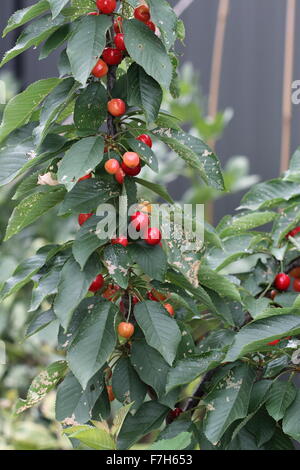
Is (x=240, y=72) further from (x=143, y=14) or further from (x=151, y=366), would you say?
(x=151, y=366)

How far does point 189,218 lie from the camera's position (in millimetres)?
866

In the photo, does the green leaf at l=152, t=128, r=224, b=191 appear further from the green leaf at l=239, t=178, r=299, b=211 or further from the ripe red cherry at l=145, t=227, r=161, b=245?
the green leaf at l=239, t=178, r=299, b=211

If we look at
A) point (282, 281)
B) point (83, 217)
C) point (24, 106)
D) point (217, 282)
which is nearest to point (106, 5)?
point (24, 106)

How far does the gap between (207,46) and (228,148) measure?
513 millimetres

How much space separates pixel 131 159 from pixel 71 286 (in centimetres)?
17

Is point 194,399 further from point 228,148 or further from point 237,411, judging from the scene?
point 228,148

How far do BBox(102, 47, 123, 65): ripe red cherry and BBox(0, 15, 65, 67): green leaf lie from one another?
72 millimetres

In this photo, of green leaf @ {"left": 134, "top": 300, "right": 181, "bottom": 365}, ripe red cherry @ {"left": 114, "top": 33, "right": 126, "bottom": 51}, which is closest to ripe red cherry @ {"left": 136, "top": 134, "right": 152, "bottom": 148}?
ripe red cherry @ {"left": 114, "top": 33, "right": 126, "bottom": 51}

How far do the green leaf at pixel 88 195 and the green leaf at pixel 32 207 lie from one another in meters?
0.05

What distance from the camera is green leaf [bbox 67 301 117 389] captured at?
0.79m

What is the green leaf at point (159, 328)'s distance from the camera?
32.7 inches

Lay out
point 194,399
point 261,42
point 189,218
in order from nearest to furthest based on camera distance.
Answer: point 189,218, point 194,399, point 261,42
